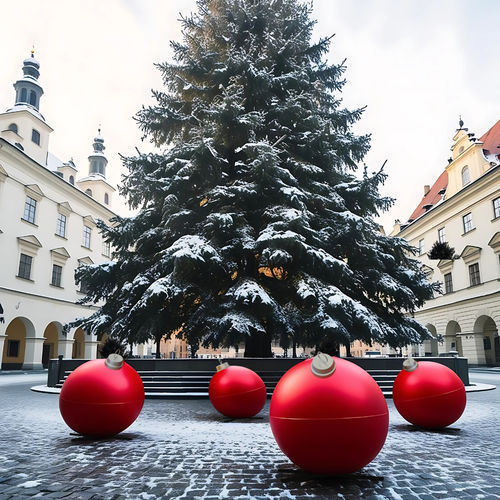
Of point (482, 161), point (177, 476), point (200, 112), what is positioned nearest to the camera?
point (177, 476)

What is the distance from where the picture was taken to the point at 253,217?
51.8ft

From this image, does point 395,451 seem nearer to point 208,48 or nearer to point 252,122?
point 252,122

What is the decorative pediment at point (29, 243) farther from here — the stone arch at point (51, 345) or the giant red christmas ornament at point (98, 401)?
the giant red christmas ornament at point (98, 401)

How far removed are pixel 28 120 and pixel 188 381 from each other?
30865 mm

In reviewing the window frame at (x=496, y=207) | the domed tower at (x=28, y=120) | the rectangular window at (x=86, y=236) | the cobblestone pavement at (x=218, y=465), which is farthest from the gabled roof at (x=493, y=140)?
the domed tower at (x=28, y=120)

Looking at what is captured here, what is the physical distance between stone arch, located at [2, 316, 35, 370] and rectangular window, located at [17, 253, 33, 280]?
12.0 feet

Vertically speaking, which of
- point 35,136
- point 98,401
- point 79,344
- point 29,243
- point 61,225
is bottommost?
point 98,401

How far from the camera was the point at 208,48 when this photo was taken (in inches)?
755

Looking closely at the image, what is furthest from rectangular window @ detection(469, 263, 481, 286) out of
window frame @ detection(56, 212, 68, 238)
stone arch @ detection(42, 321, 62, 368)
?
stone arch @ detection(42, 321, 62, 368)

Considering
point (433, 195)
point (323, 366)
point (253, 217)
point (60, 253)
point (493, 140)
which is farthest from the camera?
point (433, 195)

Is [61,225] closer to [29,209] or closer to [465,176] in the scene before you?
[29,209]

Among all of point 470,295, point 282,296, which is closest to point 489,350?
point 470,295

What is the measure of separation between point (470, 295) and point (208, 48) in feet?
90.4

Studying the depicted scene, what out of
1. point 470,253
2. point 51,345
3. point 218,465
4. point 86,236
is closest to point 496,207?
point 470,253
